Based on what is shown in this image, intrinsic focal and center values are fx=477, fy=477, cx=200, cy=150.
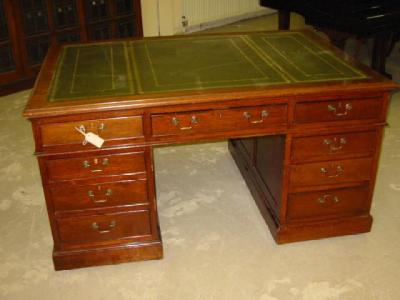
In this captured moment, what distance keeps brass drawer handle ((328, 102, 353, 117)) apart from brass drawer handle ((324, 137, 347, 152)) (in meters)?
0.13

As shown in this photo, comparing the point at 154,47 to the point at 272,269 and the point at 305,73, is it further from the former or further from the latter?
the point at 272,269

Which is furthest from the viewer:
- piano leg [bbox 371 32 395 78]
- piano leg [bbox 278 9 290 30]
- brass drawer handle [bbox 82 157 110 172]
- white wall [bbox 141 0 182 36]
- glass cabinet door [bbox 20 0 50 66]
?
white wall [bbox 141 0 182 36]

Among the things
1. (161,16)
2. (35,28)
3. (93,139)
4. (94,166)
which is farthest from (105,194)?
(161,16)

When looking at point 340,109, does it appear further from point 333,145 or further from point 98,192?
point 98,192

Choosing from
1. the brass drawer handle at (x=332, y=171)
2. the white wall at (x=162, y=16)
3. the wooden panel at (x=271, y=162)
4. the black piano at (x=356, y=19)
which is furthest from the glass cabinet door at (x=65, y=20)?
the brass drawer handle at (x=332, y=171)

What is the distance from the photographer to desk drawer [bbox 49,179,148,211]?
2.09 meters

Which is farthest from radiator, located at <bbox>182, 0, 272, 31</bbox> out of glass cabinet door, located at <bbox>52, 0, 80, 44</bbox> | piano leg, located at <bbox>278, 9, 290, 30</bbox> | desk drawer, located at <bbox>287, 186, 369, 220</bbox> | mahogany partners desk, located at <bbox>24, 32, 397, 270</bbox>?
desk drawer, located at <bbox>287, 186, 369, 220</bbox>

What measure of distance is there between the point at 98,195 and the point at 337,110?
1.12 metres

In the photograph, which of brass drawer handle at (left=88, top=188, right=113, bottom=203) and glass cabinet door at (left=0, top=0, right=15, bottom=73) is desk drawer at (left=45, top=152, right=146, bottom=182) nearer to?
brass drawer handle at (left=88, top=188, right=113, bottom=203)

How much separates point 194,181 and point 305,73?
1106mm

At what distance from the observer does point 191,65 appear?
2.33 m

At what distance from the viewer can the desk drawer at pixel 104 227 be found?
2.16 metres

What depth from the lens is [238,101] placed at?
2010 mm

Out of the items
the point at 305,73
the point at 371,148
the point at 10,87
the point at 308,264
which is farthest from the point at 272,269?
the point at 10,87
